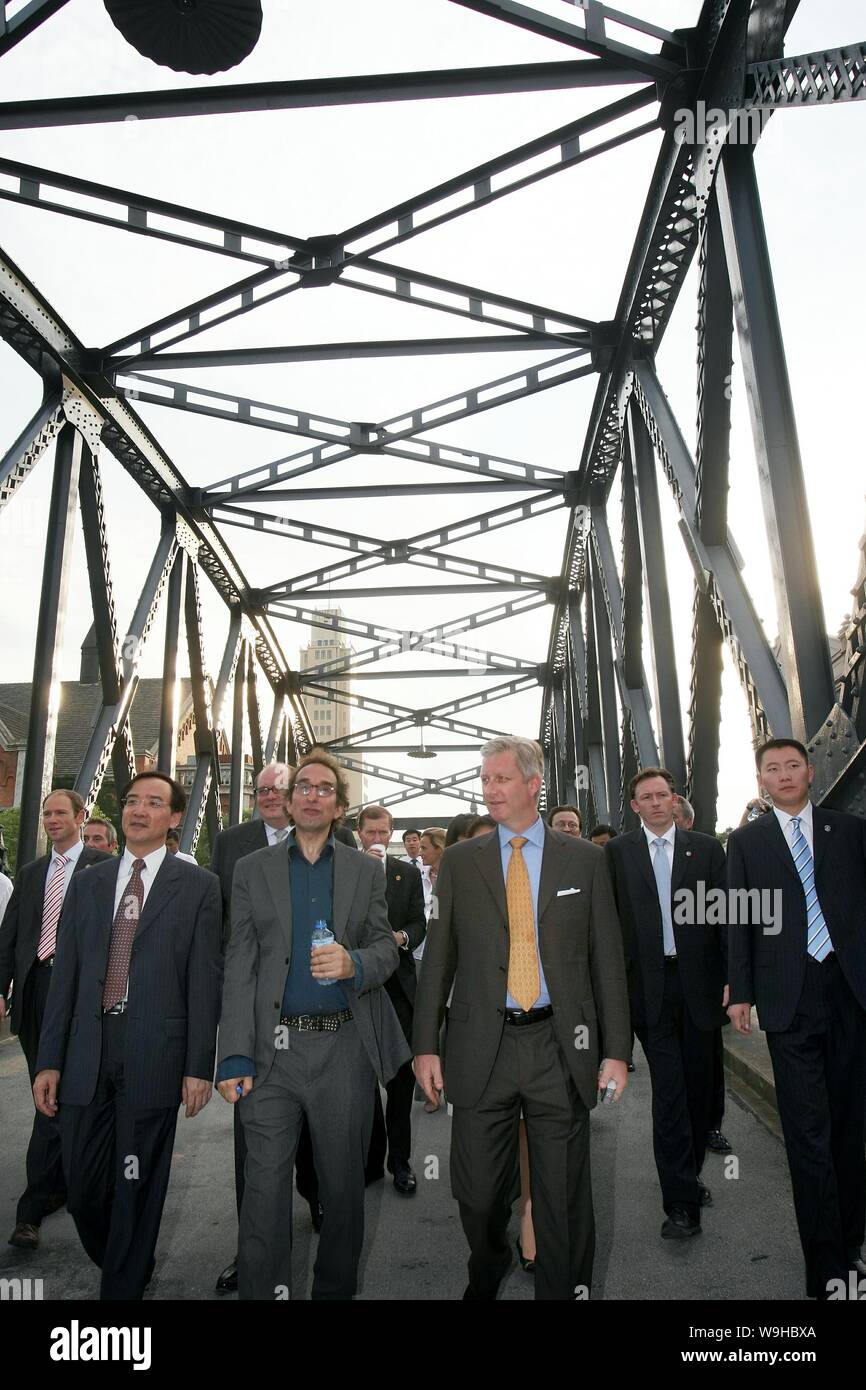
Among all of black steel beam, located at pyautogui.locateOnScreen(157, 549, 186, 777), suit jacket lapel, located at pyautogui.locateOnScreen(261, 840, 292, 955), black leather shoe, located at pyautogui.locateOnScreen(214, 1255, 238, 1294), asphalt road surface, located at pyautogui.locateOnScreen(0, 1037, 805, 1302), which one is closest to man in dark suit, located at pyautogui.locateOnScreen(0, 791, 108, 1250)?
asphalt road surface, located at pyautogui.locateOnScreen(0, 1037, 805, 1302)

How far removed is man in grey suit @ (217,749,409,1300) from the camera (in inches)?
133

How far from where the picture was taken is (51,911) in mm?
5316

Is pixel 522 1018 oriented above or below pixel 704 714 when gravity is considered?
below

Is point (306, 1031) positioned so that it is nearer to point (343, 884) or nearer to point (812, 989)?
point (343, 884)

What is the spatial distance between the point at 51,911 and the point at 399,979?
2277mm

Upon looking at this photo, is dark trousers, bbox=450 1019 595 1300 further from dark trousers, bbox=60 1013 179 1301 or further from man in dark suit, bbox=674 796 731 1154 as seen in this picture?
man in dark suit, bbox=674 796 731 1154

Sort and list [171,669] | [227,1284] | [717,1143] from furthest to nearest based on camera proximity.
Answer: [171,669] → [717,1143] → [227,1284]

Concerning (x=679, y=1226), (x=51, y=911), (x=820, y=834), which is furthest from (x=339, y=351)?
(x=679, y=1226)

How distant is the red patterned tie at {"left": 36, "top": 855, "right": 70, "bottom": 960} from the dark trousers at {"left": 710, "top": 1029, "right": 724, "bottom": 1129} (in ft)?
12.0
